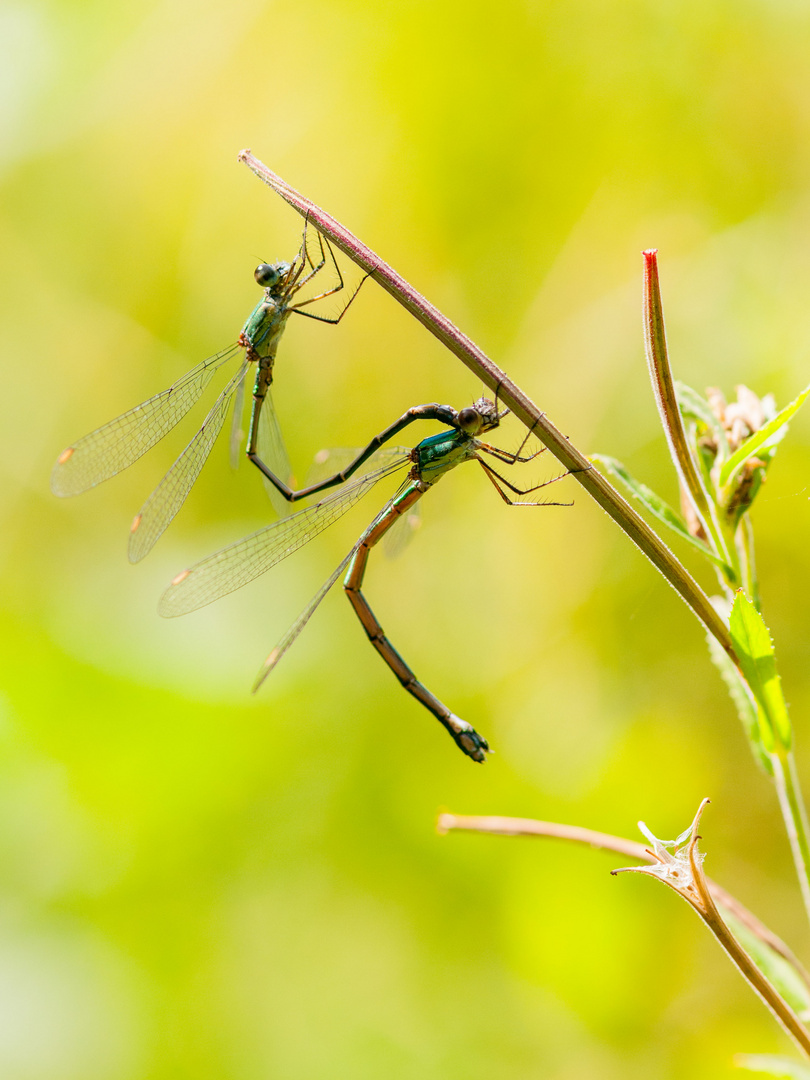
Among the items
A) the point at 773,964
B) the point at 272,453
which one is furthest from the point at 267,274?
the point at 773,964

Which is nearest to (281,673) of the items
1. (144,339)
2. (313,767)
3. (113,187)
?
(313,767)

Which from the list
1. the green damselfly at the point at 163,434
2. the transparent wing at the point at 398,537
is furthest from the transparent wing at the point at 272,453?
the transparent wing at the point at 398,537

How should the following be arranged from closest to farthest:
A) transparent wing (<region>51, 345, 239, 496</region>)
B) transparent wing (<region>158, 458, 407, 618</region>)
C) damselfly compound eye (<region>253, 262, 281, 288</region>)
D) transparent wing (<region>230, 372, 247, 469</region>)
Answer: damselfly compound eye (<region>253, 262, 281, 288</region>) → transparent wing (<region>158, 458, 407, 618</region>) → transparent wing (<region>51, 345, 239, 496</region>) → transparent wing (<region>230, 372, 247, 469</region>)

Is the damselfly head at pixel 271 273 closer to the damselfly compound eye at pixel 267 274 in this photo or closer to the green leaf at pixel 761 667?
the damselfly compound eye at pixel 267 274

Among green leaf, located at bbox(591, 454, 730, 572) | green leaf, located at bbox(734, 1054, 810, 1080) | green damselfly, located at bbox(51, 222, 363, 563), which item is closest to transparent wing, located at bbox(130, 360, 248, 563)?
green damselfly, located at bbox(51, 222, 363, 563)

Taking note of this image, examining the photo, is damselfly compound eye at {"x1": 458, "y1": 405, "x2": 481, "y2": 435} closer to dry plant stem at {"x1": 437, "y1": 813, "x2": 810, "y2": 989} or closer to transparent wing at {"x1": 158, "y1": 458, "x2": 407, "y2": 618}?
transparent wing at {"x1": 158, "y1": 458, "x2": 407, "y2": 618}

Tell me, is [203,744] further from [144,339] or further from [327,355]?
[144,339]

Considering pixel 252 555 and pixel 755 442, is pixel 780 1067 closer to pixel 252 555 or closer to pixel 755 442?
pixel 755 442
